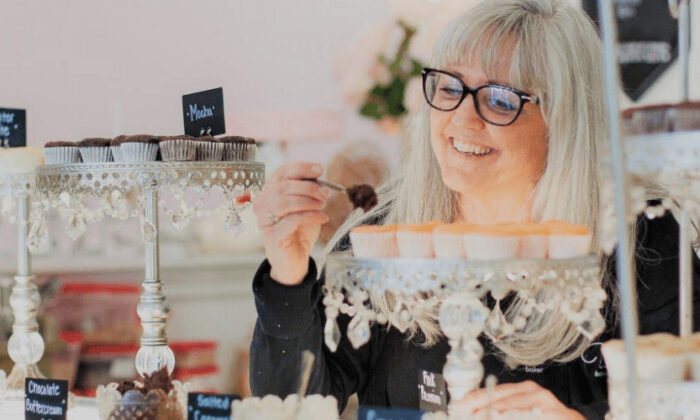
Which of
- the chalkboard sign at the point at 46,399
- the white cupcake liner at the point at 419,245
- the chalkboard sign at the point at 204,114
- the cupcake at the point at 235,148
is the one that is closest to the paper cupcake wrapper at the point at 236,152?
the cupcake at the point at 235,148

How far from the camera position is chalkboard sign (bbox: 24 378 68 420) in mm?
1680

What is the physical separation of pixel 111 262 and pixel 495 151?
2.59 m

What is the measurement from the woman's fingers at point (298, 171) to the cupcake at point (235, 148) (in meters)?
0.38

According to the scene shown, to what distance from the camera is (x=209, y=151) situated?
6.03 feet

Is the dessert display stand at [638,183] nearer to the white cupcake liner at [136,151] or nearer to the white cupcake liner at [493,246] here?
the white cupcake liner at [493,246]

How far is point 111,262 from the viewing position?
158 inches

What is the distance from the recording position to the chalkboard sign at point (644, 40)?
322 centimetres

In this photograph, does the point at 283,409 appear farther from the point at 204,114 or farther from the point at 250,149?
the point at 204,114

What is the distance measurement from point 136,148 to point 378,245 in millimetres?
629

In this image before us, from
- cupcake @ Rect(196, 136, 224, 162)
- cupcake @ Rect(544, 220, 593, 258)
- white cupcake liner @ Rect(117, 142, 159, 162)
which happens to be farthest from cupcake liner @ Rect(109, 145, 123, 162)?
cupcake @ Rect(544, 220, 593, 258)

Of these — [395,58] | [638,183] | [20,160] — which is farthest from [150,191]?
[395,58]

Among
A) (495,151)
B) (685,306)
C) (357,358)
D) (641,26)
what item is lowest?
(357,358)

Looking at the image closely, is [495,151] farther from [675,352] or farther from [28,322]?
[28,322]

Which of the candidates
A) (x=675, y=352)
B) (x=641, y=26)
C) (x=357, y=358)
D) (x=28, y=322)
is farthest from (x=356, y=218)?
(x=641, y=26)
